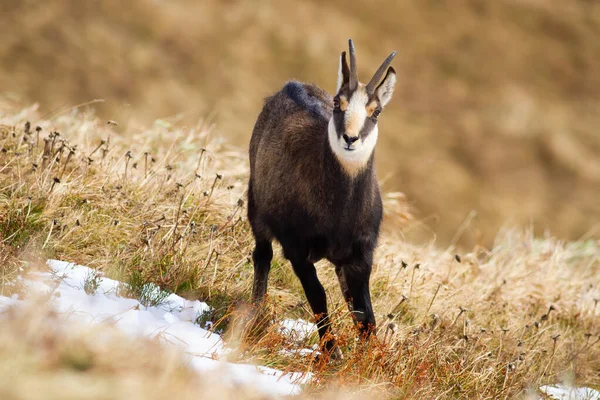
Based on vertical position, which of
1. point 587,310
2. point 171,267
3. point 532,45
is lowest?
point 587,310

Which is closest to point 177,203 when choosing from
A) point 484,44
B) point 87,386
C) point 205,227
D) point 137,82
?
point 205,227

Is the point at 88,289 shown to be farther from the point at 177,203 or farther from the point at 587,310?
the point at 587,310

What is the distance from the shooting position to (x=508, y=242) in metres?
8.62

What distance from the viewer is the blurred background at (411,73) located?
2012 cm

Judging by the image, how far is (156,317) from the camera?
15.1 ft

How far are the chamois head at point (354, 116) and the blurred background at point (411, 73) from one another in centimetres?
1293

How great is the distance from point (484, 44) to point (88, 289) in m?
23.3

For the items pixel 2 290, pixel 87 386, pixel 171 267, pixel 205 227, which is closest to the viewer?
pixel 87 386

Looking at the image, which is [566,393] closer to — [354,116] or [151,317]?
[354,116]

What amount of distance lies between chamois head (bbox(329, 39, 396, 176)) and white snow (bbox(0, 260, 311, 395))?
1.35m

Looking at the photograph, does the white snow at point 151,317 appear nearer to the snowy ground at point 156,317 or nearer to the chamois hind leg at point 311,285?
the snowy ground at point 156,317

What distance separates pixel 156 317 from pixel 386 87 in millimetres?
2068

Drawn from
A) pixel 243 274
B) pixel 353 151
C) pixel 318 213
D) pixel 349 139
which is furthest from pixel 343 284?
pixel 349 139

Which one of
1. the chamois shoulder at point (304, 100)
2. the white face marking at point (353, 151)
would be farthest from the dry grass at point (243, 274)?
the white face marking at point (353, 151)
